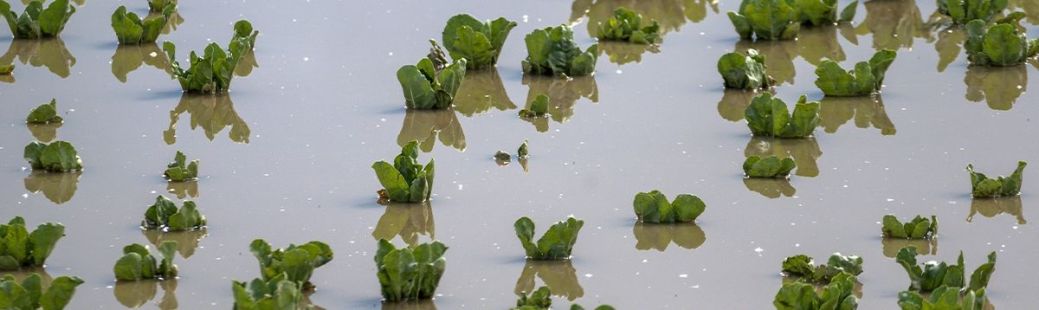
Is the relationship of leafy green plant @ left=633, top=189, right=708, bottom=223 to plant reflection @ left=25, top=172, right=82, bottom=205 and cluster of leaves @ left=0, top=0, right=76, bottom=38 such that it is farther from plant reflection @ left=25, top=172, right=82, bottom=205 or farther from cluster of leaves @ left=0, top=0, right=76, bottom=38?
cluster of leaves @ left=0, top=0, right=76, bottom=38

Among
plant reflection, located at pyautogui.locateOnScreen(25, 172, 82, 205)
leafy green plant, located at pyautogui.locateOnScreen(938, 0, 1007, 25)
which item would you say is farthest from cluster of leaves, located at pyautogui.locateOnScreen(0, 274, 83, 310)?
leafy green plant, located at pyautogui.locateOnScreen(938, 0, 1007, 25)

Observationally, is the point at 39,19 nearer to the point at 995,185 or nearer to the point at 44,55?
the point at 44,55

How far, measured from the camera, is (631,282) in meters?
4.98

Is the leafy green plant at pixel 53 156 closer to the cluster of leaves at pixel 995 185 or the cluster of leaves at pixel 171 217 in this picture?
the cluster of leaves at pixel 171 217

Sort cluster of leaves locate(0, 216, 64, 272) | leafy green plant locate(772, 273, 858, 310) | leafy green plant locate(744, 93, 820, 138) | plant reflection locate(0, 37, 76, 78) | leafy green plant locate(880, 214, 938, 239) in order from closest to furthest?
1. leafy green plant locate(772, 273, 858, 310)
2. cluster of leaves locate(0, 216, 64, 272)
3. leafy green plant locate(880, 214, 938, 239)
4. leafy green plant locate(744, 93, 820, 138)
5. plant reflection locate(0, 37, 76, 78)

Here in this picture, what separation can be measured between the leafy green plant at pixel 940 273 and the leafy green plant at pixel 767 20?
3386mm

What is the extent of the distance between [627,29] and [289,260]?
382cm

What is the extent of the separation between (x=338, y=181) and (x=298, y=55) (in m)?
2.21

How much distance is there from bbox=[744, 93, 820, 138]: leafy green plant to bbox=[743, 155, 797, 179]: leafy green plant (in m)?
0.45

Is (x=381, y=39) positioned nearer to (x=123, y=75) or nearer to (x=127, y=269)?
(x=123, y=75)

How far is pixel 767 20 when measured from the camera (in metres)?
8.12

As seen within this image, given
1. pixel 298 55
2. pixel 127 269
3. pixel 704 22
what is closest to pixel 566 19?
pixel 704 22

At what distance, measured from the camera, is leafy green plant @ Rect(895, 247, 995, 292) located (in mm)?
4707

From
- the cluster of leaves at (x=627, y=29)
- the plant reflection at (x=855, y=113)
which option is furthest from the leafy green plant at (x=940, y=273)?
the cluster of leaves at (x=627, y=29)
